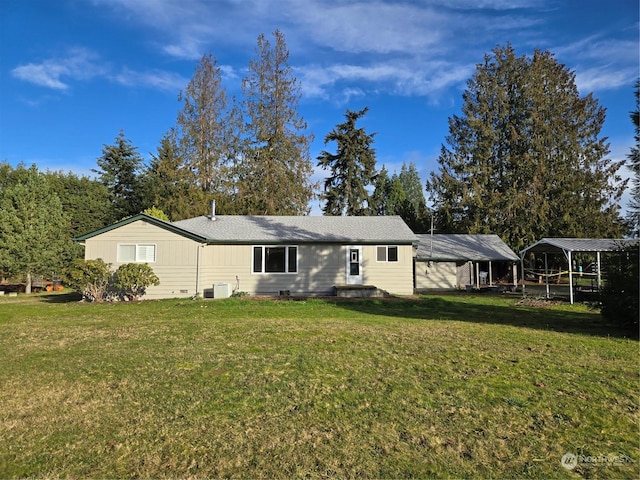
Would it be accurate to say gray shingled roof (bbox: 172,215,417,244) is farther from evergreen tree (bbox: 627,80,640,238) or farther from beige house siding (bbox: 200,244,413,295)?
evergreen tree (bbox: 627,80,640,238)

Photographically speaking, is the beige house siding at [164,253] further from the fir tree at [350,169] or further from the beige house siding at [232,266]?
the fir tree at [350,169]

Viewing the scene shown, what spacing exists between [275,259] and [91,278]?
7316 millimetres

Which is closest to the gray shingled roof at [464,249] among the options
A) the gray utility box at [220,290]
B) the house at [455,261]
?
the house at [455,261]

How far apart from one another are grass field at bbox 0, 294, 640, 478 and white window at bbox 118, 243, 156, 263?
7.79 metres

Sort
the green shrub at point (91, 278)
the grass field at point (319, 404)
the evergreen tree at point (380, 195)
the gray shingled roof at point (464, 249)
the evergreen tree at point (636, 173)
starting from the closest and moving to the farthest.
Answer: the grass field at point (319, 404) < the evergreen tree at point (636, 173) < the green shrub at point (91, 278) < the gray shingled roof at point (464, 249) < the evergreen tree at point (380, 195)

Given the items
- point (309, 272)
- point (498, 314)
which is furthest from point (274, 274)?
point (498, 314)

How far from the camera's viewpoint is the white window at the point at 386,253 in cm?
1830

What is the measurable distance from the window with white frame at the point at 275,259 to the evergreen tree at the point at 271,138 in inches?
475

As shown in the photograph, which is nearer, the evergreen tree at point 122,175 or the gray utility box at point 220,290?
the gray utility box at point 220,290

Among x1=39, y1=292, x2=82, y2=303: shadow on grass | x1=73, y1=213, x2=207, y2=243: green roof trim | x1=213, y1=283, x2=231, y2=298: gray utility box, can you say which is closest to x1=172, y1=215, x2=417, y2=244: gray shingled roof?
x1=73, y1=213, x2=207, y2=243: green roof trim

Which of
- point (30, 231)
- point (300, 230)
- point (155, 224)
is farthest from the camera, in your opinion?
point (30, 231)

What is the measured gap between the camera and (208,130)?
30172mm

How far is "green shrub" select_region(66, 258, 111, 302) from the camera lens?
14977 millimetres

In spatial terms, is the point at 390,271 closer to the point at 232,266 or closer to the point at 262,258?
the point at 262,258
